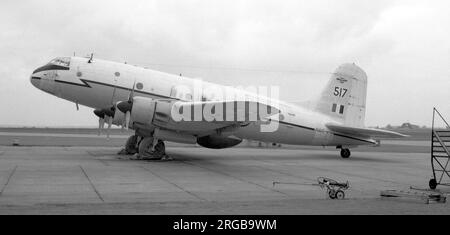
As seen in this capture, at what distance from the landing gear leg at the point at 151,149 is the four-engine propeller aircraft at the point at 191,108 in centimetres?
5

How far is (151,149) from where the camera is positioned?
70.2 ft

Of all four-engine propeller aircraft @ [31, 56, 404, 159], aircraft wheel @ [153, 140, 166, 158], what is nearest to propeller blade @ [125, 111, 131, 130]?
four-engine propeller aircraft @ [31, 56, 404, 159]

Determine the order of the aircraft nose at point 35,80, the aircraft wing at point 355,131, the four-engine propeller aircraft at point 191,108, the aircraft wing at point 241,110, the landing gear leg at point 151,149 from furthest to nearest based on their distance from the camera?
the aircraft wing at point 355,131, the aircraft nose at point 35,80, the landing gear leg at point 151,149, the four-engine propeller aircraft at point 191,108, the aircraft wing at point 241,110

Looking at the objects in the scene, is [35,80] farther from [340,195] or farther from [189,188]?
[340,195]

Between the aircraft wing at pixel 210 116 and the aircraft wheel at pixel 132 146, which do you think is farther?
the aircraft wheel at pixel 132 146

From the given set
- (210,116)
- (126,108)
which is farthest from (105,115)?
(210,116)

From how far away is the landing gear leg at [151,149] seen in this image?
2134cm

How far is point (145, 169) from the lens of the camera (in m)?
17.5

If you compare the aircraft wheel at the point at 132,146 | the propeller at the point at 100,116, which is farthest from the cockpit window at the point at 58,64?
the aircraft wheel at the point at 132,146

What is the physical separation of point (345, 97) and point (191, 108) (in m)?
11.3

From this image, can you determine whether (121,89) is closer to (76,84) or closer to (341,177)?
(76,84)

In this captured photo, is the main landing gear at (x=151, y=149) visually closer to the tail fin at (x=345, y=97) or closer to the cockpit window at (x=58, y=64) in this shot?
the cockpit window at (x=58, y=64)
